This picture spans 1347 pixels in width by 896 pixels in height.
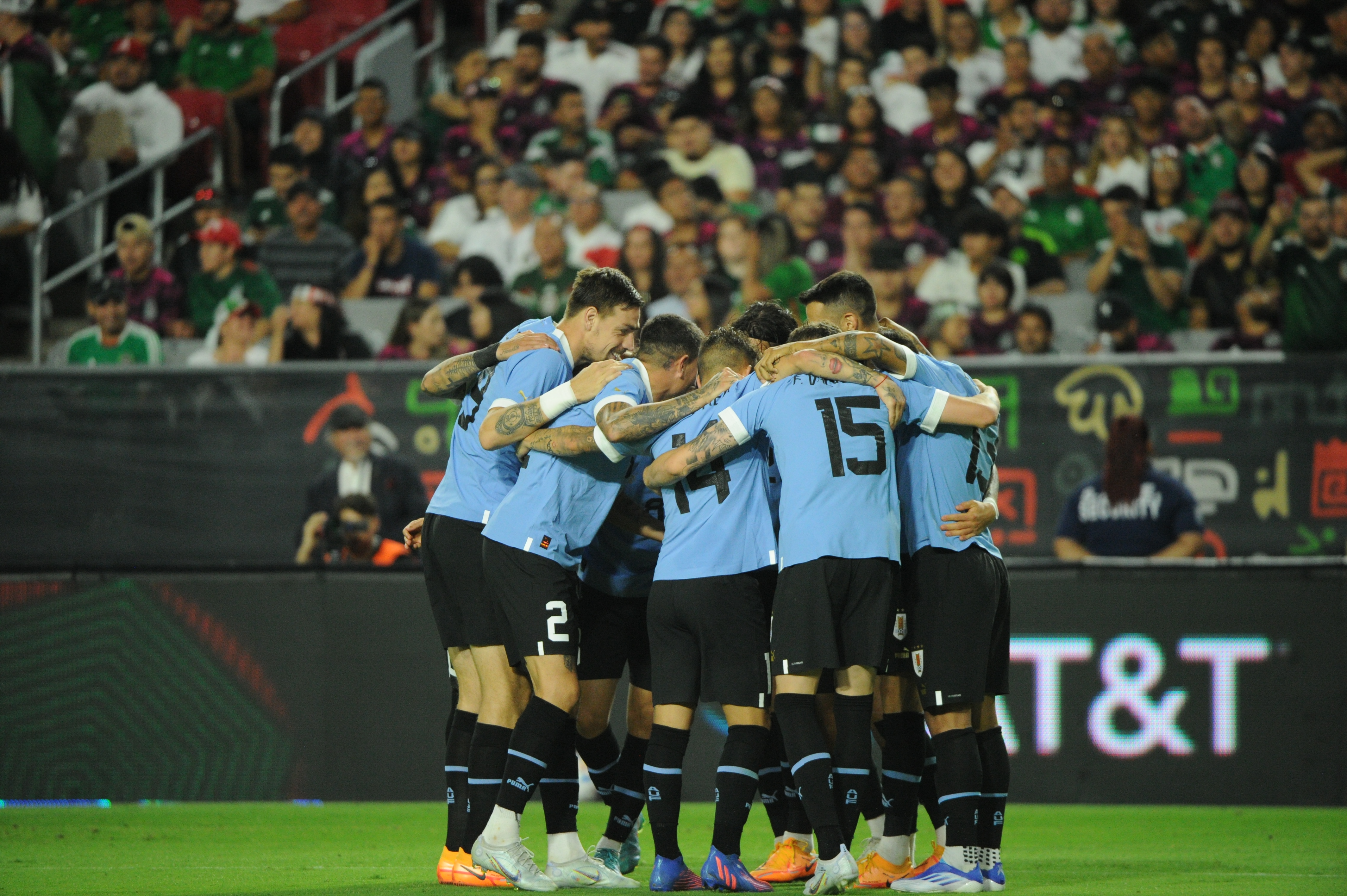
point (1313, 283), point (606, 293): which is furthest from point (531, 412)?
point (1313, 283)

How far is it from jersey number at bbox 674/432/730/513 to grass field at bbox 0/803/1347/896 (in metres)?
1.61

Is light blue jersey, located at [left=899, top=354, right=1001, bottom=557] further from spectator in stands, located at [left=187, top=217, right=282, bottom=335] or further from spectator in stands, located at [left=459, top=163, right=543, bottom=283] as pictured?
spectator in stands, located at [left=187, top=217, right=282, bottom=335]

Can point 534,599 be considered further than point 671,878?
Yes

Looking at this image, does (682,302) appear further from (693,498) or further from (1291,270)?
(693,498)

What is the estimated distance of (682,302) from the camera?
1176 cm

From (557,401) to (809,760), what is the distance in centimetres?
175

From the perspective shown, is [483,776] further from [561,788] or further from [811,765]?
[811,765]

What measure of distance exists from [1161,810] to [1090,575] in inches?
57.1

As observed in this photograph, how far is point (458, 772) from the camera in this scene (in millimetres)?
6617

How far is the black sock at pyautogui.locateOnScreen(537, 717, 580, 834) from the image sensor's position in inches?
254

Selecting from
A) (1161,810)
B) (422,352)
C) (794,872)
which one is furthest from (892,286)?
(794,872)

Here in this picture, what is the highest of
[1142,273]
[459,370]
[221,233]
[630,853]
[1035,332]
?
[221,233]

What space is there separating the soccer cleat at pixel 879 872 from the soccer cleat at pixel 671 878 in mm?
693

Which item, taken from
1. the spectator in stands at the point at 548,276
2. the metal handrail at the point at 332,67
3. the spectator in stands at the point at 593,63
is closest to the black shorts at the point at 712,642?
the spectator in stands at the point at 548,276
